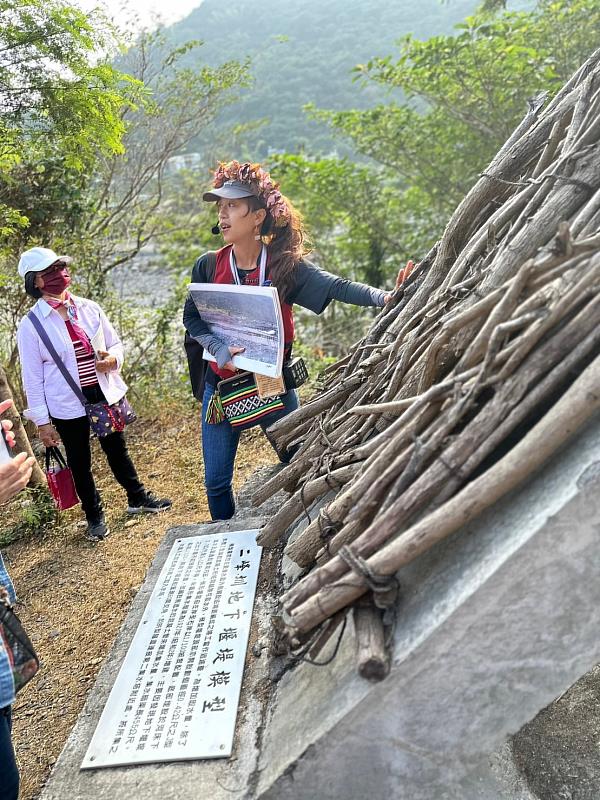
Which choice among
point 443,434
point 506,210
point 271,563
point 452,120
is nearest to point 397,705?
point 443,434

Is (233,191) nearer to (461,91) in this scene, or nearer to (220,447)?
(220,447)

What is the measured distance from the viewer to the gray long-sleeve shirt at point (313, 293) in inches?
122

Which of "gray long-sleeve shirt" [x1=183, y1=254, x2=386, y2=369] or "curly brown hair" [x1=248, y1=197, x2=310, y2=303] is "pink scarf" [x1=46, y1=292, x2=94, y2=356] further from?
"curly brown hair" [x1=248, y1=197, x2=310, y2=303]

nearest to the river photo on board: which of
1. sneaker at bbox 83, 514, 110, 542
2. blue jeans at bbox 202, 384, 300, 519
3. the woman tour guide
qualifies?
the woman tour guide

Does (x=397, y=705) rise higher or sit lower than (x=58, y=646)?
higher

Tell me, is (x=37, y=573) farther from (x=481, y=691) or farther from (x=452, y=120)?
(x=452, y=120)

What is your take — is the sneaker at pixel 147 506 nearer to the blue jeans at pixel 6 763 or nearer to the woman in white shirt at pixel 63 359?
the woman in white shirt at pixel 63 359

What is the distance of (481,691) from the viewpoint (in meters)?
1.63

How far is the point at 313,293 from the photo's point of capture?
Result: 314cm

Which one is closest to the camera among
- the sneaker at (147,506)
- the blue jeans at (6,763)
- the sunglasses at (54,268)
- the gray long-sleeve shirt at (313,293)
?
the blue jeans at (6,763)

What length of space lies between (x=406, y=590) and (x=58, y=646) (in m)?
2.38

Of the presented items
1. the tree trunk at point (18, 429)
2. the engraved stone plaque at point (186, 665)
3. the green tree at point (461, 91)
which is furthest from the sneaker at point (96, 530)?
the green tree at point (461, 91)

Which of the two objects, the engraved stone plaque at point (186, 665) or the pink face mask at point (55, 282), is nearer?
the engraved stone plaque at point (186, 665)

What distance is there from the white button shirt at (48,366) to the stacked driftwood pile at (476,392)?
1864 millimetres
